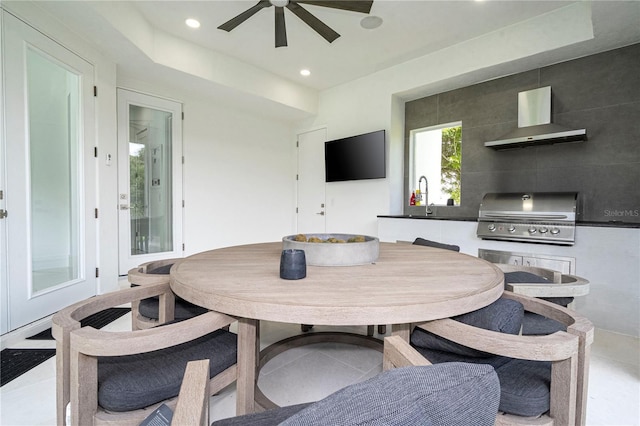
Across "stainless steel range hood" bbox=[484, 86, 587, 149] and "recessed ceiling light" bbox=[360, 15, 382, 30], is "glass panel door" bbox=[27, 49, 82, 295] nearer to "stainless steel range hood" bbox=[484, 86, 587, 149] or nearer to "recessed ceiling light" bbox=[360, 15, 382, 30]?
"recessed ceiling light" bbox=[360, 15, 382, 30]

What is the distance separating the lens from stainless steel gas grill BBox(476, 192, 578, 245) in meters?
2.67

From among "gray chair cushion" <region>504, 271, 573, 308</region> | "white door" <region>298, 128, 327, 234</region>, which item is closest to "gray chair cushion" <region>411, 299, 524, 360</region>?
"gray chair cushion" <region>504, 271, 573, 308</region>

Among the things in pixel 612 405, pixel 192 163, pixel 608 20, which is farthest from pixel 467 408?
pixel 192 163

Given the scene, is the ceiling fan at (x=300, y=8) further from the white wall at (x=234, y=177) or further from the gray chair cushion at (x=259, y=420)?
the gray chair cushion at (x=259, y=420)

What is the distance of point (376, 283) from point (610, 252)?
249 cm

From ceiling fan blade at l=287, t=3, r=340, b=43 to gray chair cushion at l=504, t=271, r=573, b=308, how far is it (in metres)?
2.39

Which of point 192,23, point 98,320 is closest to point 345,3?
point 192,23

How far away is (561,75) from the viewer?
3.09 metres

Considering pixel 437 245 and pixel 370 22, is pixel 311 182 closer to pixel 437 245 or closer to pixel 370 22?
pixel 370 22

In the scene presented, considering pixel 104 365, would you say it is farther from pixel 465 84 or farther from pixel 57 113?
pixel 465 84

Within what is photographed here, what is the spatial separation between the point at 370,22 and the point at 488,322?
3095mm

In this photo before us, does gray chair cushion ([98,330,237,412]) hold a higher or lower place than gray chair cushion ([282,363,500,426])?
lower

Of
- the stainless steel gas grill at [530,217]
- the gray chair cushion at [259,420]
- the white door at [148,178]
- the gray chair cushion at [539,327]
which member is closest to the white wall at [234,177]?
the white door at [148,178]

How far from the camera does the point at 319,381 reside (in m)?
1.69
